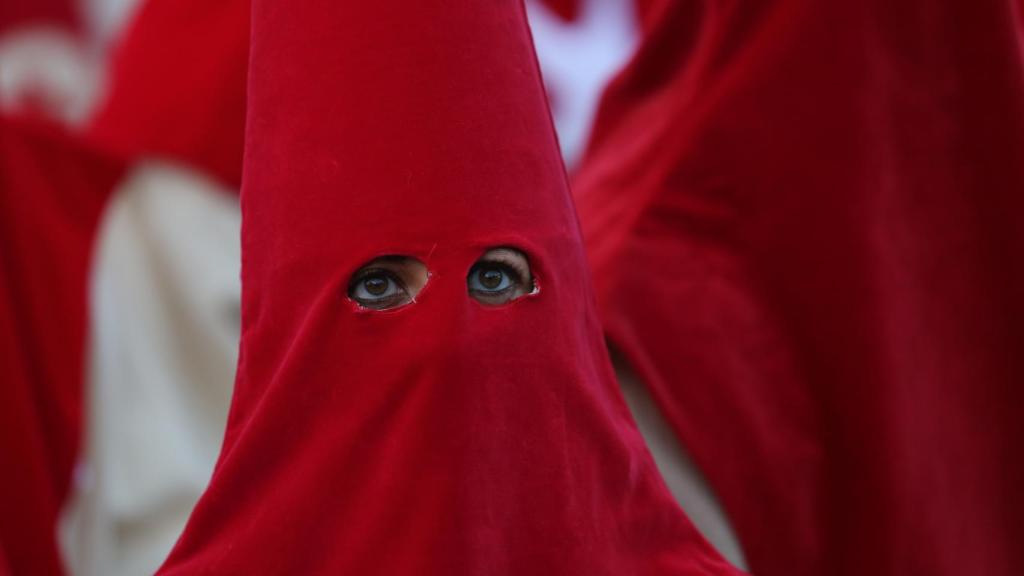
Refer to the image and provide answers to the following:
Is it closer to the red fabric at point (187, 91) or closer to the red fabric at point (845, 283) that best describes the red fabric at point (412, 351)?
the red fabric at point (845, 283)

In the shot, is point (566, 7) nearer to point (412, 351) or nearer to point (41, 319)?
point (41, 319)

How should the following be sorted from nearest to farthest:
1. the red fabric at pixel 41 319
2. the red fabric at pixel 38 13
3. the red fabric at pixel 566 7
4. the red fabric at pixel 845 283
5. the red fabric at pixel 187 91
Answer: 1. the red fabric at pixel 845 283
2. the red fabric at pixel 41 319
3. the red fabric at pixel 187 91
4. the red fabric at pixel 566 7
5. the red fabric at pixel 38 13

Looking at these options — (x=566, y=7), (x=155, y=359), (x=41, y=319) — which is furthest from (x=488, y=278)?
(x=566, y=7)

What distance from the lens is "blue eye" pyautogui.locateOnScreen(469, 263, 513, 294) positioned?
1004 millimetres

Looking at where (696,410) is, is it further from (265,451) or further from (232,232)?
(232,232)

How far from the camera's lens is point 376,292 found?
3.26 ft

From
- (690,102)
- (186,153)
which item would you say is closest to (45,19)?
(186,153)

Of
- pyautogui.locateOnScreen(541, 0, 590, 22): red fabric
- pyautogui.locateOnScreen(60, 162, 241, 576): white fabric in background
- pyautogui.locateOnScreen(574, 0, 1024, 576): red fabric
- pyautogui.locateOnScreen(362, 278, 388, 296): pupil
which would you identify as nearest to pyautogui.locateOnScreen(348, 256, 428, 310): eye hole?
pyautogui.locateOnScreen(362, 278, 388, 296): pupil

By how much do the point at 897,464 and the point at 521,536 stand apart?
496 mm

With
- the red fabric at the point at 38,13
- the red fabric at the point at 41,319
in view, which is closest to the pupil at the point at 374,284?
the red fabric at the point at 41,319

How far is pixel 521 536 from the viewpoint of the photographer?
0.98m

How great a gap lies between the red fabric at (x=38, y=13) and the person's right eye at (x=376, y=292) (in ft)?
10.9

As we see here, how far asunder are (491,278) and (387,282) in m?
0.08

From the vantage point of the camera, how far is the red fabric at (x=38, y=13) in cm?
396
